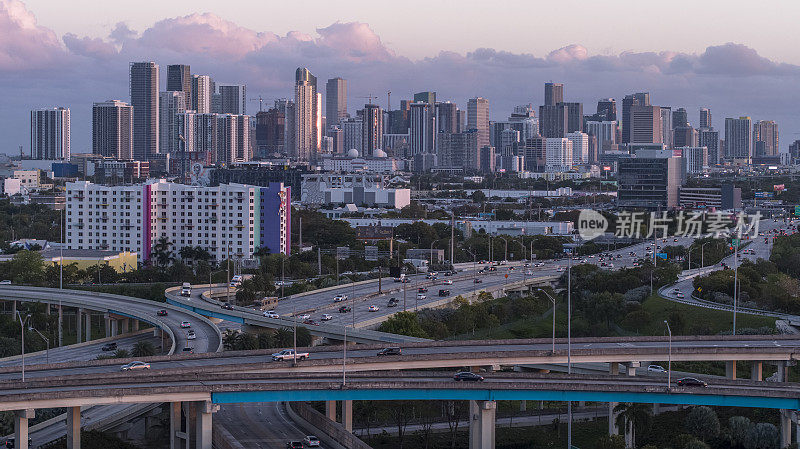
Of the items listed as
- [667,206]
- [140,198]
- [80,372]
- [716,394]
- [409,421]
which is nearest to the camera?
[716,394]

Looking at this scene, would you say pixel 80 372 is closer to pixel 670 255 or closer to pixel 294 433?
pixel 294 433

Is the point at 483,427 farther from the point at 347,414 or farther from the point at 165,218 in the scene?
the point at 165,218

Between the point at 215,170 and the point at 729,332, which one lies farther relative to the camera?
the point at 215,170

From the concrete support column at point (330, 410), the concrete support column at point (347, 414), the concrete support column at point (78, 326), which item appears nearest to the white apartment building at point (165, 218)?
the concrete support column at point (78, 326)

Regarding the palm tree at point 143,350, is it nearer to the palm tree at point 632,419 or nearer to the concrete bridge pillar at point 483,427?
the concrete bridge pillar at point 483,427

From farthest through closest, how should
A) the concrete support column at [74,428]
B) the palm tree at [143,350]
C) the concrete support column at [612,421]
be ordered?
the palm tree at [143,350] < the concrete support column at [612,421] < the concrete support column at [74,428]

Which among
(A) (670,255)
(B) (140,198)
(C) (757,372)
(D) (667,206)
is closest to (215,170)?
(D) (667,206)

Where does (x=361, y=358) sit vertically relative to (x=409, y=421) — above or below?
above
